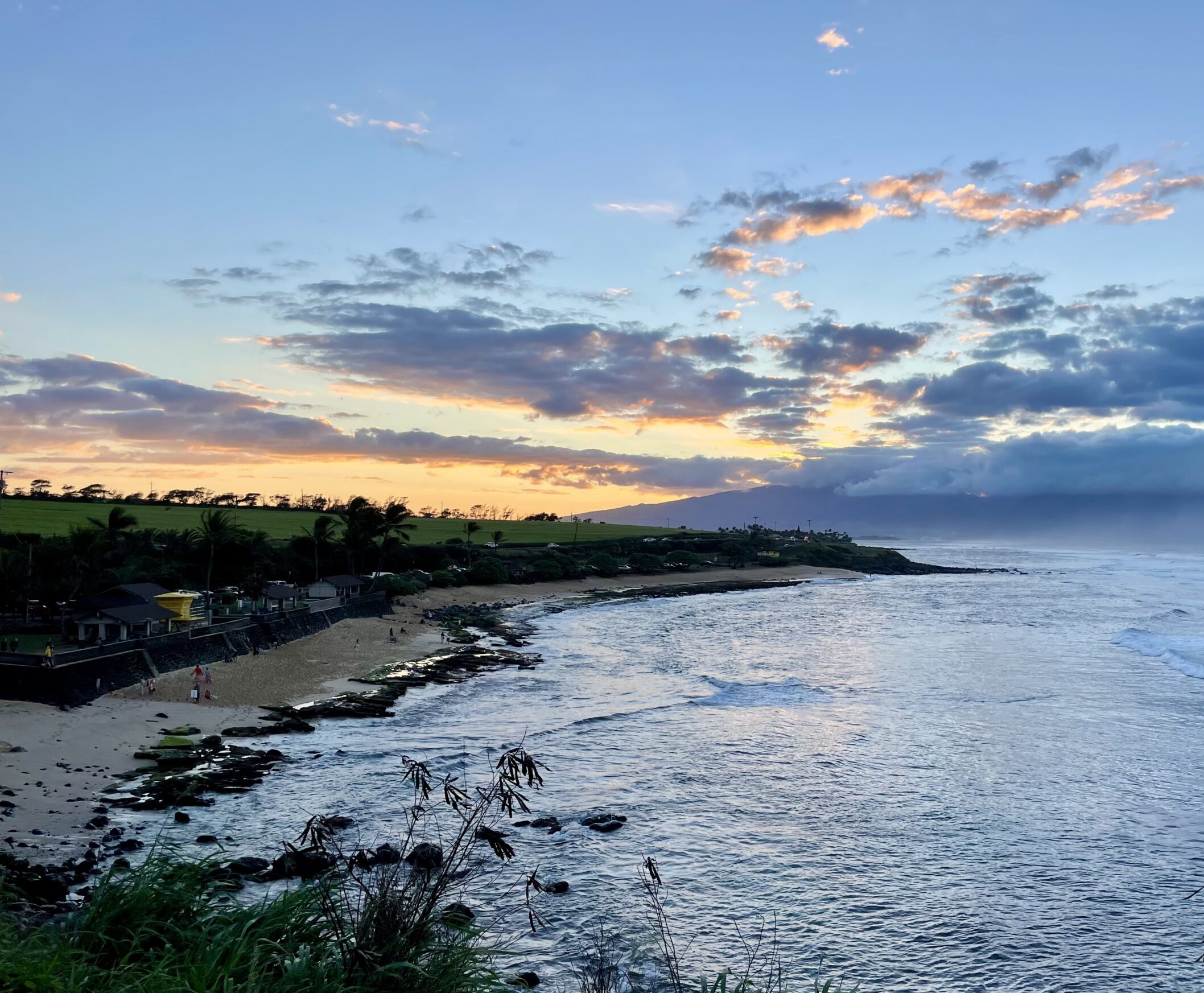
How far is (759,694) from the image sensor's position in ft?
147

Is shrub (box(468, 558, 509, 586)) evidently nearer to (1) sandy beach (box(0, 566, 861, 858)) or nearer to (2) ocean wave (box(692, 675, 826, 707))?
(1) sandy beach (box(0, 566, 861, 858))

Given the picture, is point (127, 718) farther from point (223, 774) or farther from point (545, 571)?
point (545, 571)

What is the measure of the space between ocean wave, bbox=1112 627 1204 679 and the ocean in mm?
668

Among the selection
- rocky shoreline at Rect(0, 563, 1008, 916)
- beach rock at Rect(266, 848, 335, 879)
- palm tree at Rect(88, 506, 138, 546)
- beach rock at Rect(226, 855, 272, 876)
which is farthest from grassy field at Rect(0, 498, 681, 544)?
beach rock at Rect(266, 848, 335, 879)

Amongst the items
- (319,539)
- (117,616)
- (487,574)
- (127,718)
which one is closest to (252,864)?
(127,718)

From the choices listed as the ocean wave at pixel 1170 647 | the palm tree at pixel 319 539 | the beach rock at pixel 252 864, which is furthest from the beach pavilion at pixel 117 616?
the ocean wave at pixel 1170 647

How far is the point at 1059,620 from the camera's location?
7919 centimetres

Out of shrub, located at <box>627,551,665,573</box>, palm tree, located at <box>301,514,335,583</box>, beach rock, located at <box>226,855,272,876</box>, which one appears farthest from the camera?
shrub, located at <box>627,551,665,573</box>

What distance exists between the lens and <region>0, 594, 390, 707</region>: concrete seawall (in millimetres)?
33875

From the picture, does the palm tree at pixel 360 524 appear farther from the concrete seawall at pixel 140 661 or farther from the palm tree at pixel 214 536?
the concrete seawall at pixel 140 661

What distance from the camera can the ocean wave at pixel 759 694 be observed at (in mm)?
42188

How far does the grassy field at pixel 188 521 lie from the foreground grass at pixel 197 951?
286 feet

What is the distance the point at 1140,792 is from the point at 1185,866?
6218 mm

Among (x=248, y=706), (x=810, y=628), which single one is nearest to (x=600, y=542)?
(x=810, y=628)
